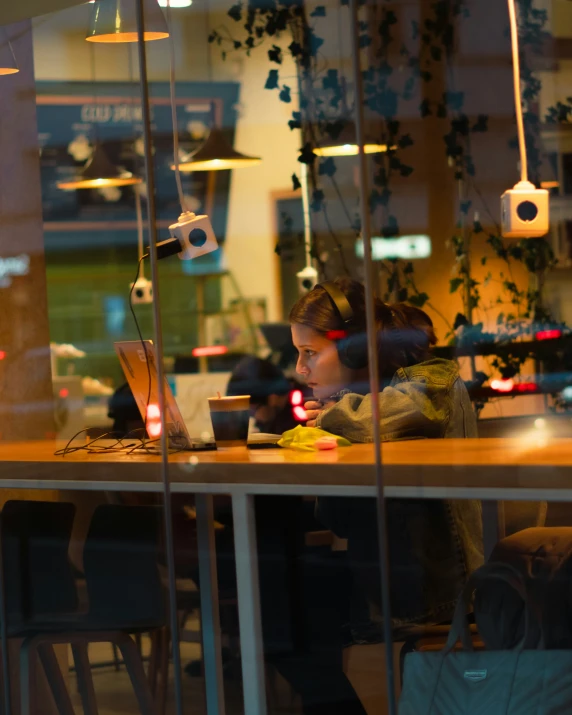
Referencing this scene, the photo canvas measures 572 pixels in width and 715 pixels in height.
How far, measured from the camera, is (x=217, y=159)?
2.88 meters

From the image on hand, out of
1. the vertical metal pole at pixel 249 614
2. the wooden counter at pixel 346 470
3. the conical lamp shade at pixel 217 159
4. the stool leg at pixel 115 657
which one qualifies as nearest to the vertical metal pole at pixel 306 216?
the conical lamp shade at pixel 217 159

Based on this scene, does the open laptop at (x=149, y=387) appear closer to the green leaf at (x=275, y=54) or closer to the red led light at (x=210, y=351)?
the red led light at (x=210, y=351)

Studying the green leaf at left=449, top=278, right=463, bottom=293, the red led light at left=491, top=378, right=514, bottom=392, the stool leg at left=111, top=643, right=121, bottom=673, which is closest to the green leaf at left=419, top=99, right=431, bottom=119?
the green leaf at left=449, top=278, right=463, bottom=293

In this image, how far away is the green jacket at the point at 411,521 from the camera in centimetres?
239

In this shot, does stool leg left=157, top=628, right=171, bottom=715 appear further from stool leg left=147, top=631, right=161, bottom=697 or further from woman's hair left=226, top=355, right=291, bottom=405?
woman's hair left=226, top=355, right=291, bottom=405

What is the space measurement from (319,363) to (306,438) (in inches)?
9.9

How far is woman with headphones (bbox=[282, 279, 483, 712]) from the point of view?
240 cm

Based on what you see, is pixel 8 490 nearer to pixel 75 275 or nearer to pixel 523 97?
pixel 75 275

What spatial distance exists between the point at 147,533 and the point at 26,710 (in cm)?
64

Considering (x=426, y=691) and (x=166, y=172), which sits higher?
(x=166, y=172)

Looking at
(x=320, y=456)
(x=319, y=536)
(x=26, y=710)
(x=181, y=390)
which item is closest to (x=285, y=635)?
(x=319, y=536)

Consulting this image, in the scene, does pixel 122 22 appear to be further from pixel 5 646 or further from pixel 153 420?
pixel 5 646

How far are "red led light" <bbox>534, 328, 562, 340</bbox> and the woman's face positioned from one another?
436mm

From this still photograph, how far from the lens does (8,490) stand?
3.06 meters
